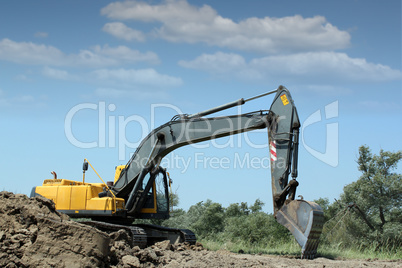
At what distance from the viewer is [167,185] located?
1462 centimetres

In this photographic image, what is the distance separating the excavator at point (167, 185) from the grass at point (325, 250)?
7.11 ft

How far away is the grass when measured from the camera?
13.8m

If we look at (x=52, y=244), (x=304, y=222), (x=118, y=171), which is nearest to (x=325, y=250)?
(x=304, y=222)

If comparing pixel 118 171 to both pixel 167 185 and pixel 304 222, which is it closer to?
pixel 167 185

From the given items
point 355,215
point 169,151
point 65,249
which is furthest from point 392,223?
point 65,249

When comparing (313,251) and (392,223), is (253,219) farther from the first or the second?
(313,251)

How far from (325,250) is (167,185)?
526cm

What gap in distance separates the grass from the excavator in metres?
2.17

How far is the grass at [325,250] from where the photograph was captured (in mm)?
13812

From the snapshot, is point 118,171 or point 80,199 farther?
point 118,171

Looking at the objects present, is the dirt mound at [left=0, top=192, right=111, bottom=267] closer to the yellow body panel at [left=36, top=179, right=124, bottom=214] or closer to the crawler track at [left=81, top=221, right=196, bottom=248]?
the crawler track at [left=81, top=221, right=196, bottom=248]

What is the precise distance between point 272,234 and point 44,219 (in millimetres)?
10934

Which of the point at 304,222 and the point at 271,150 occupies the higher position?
the point at 271,150

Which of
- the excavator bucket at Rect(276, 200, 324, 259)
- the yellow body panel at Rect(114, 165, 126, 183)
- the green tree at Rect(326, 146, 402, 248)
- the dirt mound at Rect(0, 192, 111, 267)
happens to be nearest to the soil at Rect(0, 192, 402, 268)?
the dirt mound at Rect(0, 192, 111, 267)
